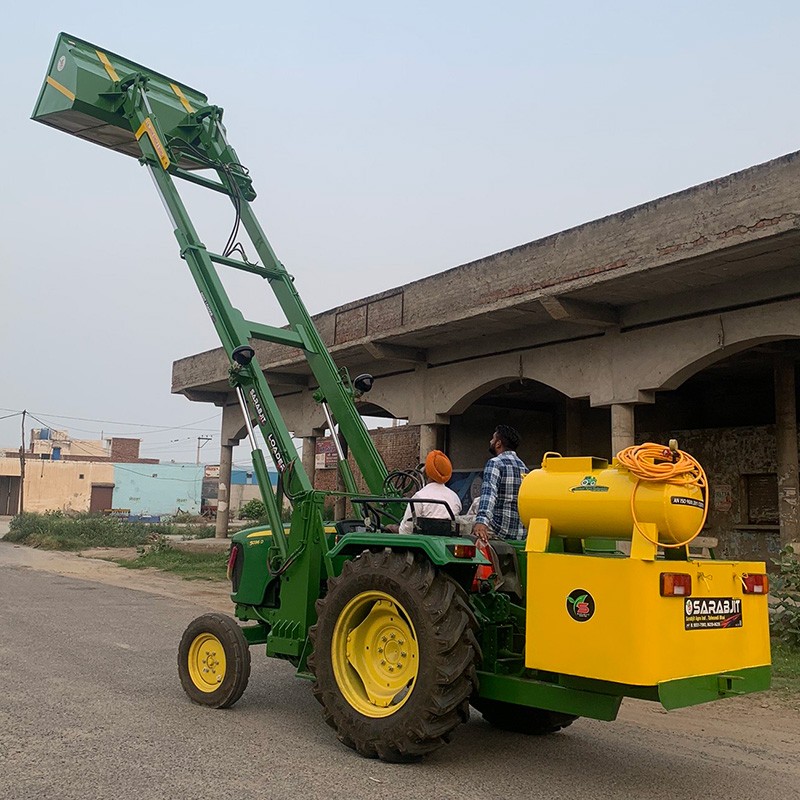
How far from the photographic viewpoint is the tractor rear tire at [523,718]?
18.3 ft

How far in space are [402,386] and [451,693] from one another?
12094 mm

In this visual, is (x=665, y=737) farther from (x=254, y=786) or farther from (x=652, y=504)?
(x=254, y=786)

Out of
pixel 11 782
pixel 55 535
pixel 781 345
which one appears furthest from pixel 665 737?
pixel 55 535

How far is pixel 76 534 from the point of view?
27.5m

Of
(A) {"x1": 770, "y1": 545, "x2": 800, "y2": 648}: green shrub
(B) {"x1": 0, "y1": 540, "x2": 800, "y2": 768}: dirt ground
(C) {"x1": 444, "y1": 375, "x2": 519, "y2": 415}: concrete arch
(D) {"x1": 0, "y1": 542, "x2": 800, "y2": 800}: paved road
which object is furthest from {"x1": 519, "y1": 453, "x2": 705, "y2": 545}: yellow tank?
(C) {"x1": 444, "y1": 375, "x2": 519, "y2": 415}: concrete arch

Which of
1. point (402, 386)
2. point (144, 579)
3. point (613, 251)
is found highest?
point (613, 251)

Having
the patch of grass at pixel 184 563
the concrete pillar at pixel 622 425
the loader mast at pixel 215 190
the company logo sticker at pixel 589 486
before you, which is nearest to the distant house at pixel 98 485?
the patch of grass at pixel 184 563

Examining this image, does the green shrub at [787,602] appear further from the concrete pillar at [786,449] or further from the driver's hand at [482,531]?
the driver's hand at [482,531]

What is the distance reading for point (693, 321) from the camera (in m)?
11.2

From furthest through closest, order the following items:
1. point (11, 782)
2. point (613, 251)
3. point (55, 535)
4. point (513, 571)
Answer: point (55, 535) < point (613, 251) < point (513, 571) < point (11, 782)

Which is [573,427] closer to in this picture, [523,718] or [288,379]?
[288,379]

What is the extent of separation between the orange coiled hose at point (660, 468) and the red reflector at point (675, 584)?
0.15 metres

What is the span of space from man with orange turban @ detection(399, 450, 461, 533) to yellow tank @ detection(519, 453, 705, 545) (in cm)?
102

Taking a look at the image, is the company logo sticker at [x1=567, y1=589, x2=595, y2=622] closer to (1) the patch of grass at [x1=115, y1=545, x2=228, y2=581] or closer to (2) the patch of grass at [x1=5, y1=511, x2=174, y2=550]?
(1) the patch of grass at [x1=115, y1=545, x2=228, y2=581]
